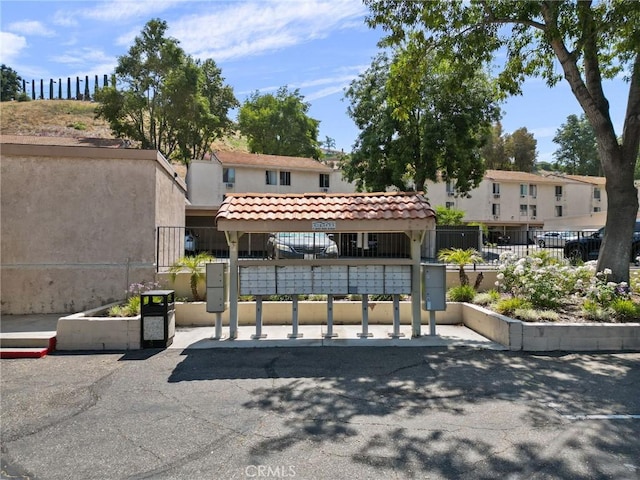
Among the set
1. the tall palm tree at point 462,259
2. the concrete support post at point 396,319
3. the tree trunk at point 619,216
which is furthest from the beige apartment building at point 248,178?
the tree trunk at point 619,216

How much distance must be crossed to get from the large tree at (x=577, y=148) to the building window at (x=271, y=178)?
56436 mm

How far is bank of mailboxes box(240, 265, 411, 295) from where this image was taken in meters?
7.98

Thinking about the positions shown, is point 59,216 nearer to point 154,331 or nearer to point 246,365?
point 154,331

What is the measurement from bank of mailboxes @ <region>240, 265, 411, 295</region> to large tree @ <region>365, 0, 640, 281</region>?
473 centimetres

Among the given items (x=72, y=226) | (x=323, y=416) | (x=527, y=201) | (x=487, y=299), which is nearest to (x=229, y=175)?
(x=72, y=226)

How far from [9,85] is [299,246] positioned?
11004 cm

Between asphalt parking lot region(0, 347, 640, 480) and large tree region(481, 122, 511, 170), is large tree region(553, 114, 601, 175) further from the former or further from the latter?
asphalt parking lot region(0, 347, 640, 480)

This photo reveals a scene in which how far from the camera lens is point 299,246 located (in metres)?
12.3

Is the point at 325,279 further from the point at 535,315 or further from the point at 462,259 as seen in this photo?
the point at 462,259

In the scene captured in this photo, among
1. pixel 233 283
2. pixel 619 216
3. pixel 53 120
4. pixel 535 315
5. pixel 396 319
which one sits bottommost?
pixel 396 319

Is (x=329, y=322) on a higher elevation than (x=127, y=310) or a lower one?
lower

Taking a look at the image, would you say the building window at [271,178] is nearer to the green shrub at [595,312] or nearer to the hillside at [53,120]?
the green shrub at [595,312]

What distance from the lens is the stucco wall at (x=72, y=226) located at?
950 centimetres

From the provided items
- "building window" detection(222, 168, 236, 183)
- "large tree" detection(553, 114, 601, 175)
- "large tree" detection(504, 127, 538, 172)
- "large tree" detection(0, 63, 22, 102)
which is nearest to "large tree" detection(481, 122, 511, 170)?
"large tree" detection(504, 127, 538, 172)
